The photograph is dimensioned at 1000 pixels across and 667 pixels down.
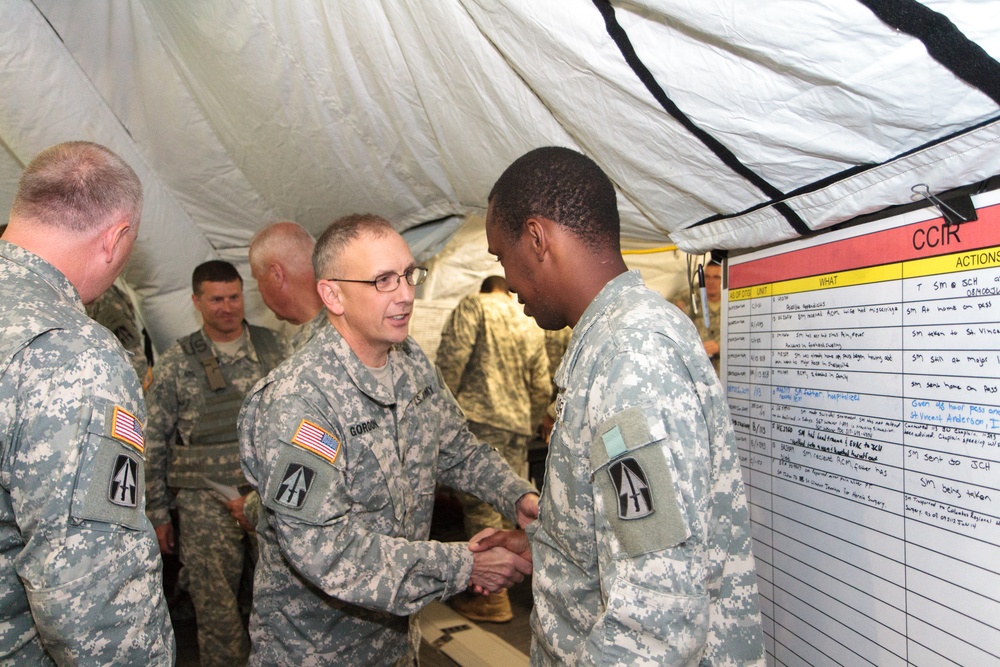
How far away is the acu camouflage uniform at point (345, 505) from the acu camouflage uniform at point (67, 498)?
0.38 m

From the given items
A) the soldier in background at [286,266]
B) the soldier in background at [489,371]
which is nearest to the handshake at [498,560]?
the soldier in background at [286,266]

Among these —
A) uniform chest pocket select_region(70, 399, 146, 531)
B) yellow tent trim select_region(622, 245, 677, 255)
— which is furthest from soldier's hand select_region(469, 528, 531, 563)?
yellow tent trim select_region(622, 245, 677, 255)

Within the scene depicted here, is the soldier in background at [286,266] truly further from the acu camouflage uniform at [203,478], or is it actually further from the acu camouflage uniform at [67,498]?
the acu camouflage uniform at [67,498]

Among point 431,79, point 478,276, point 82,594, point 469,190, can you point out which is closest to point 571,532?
point 82,594

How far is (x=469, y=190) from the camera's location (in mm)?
2537

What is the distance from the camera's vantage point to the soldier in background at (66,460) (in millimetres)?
1145

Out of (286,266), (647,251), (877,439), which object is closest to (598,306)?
(877,439)

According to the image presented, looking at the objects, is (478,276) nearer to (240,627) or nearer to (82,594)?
(240,627)

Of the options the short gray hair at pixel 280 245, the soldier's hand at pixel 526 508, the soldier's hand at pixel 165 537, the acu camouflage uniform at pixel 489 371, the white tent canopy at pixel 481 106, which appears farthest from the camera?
the acu camouflage uniform at pixel 489 371

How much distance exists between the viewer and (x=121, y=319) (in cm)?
322

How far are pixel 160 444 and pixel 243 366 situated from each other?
516 millimetres

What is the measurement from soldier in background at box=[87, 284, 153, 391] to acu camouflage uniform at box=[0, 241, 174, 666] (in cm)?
201

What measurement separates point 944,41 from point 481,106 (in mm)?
1254

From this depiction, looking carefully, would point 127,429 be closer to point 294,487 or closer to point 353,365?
point 294,487
